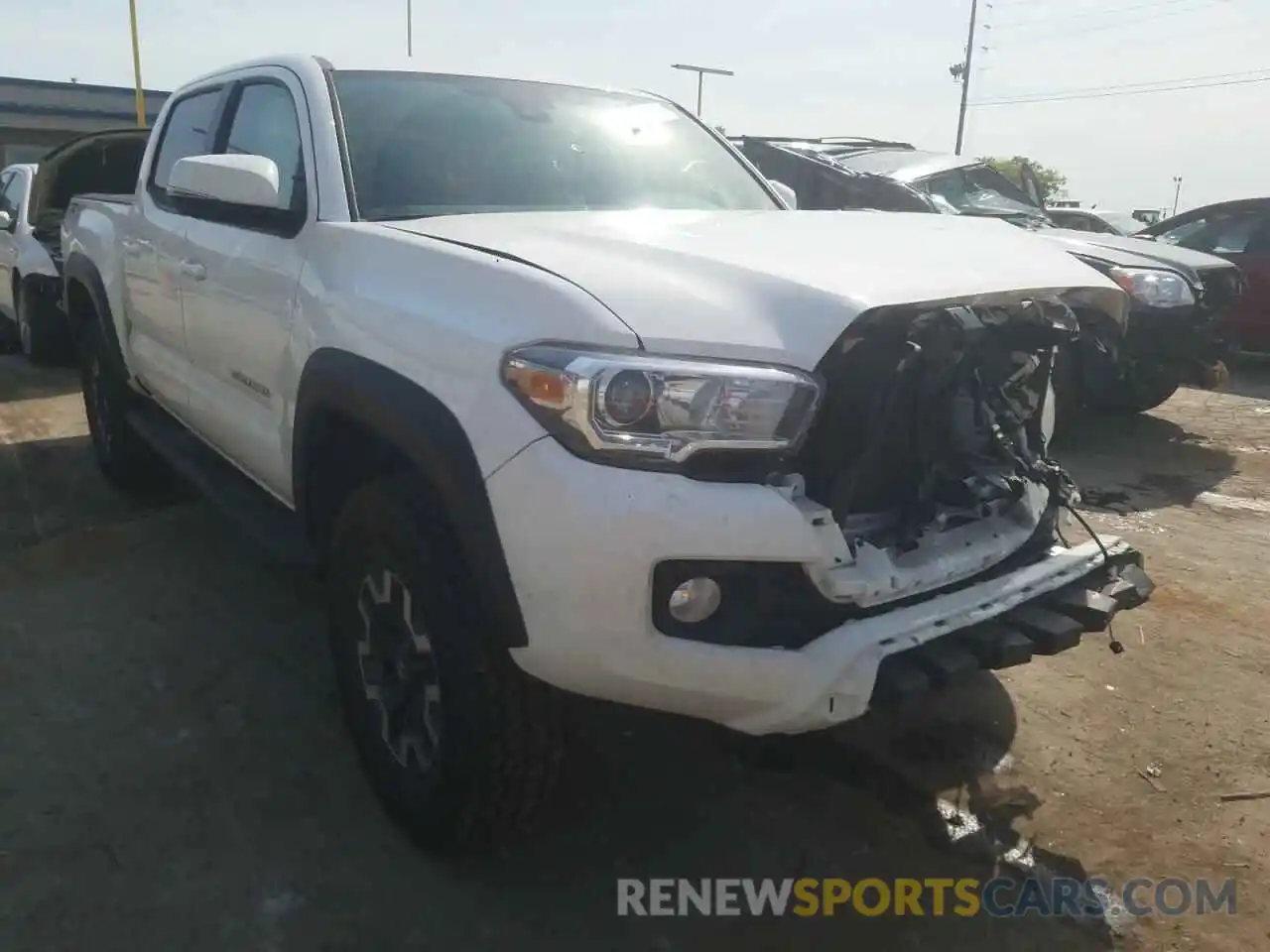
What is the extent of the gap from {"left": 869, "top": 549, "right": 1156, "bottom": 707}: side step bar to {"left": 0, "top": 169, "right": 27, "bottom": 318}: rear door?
8209mm

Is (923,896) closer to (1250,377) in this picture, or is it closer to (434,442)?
(434,442)

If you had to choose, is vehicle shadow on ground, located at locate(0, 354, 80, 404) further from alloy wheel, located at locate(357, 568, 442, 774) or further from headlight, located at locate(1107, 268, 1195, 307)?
headlight, located at locate(1107, 268, 1195, 307)

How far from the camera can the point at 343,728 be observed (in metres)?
3.13

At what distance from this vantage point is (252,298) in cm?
312

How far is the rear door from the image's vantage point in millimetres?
8492

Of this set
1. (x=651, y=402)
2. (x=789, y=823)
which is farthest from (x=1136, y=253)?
(x=651, y=402)

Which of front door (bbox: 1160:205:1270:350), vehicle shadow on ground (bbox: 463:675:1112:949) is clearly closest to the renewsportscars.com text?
vehicle shadow on ground (bbox: 463:675:1112:949)

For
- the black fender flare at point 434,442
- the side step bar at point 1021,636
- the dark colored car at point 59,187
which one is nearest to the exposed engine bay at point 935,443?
the side step bar at point 1021,636

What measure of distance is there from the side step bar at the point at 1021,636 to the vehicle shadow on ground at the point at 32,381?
7114mm

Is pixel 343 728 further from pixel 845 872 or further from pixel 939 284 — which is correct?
pixel 939 284

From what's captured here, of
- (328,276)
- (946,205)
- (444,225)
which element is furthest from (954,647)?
(946,205)

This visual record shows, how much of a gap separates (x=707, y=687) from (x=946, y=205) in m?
6.78

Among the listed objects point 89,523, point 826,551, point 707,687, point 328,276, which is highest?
point 328,276

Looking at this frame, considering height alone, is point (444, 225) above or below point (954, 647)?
above
